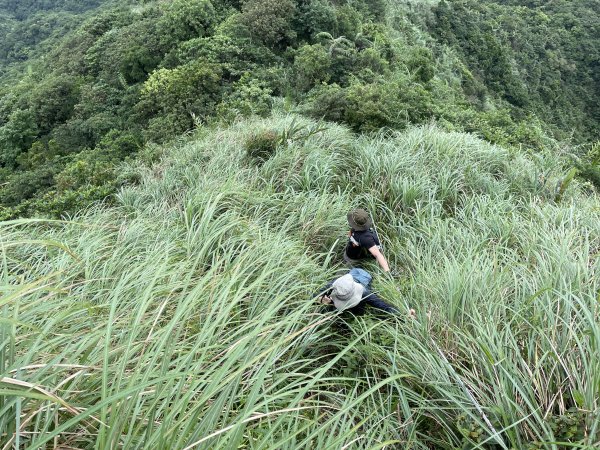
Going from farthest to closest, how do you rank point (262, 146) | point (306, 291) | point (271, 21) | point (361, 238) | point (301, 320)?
point (271, 21) < point (262, 146) < point (361, 238) < point (306, 291) < point (301, 320)

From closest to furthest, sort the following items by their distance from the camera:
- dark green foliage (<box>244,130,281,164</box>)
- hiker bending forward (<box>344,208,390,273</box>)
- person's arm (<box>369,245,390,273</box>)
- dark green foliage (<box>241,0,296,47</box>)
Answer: person's arm (<box>369,245,390,273</box>) → hiker bending forward (<box>344,208,390,273</box>) → dark green foliage (<box>244,130,281,164</box>) → dark green foliage (<box>241,0,296,47</box>)

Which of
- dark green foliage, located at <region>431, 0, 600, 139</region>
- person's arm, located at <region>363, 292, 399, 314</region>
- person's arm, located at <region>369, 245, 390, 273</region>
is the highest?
person's arm, located at <region>363, 292, 399, 314</region>

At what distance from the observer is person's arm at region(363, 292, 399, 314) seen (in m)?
2.23

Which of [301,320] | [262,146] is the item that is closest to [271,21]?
[262,146]

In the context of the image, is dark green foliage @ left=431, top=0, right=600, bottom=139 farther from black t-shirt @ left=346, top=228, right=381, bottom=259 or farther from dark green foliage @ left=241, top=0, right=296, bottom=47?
black t-shirt @ left=346, top=228, right=381, bottom=259

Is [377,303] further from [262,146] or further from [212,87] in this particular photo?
[212,87]

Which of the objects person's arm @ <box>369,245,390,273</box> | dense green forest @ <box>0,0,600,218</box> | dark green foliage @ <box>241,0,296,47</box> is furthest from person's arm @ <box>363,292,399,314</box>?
dark green foliage @ <box>241,0,296,47</box>

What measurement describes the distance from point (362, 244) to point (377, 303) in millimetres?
636

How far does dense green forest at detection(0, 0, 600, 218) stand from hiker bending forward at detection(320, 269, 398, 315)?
3.88 metres

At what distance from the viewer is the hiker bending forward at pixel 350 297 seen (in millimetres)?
2184

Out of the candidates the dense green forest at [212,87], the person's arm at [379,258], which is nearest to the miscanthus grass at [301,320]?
the person's arm at [379,258]

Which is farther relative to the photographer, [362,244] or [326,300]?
[362,244]

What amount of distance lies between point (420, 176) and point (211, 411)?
11.0ft

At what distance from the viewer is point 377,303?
7.50 ft
